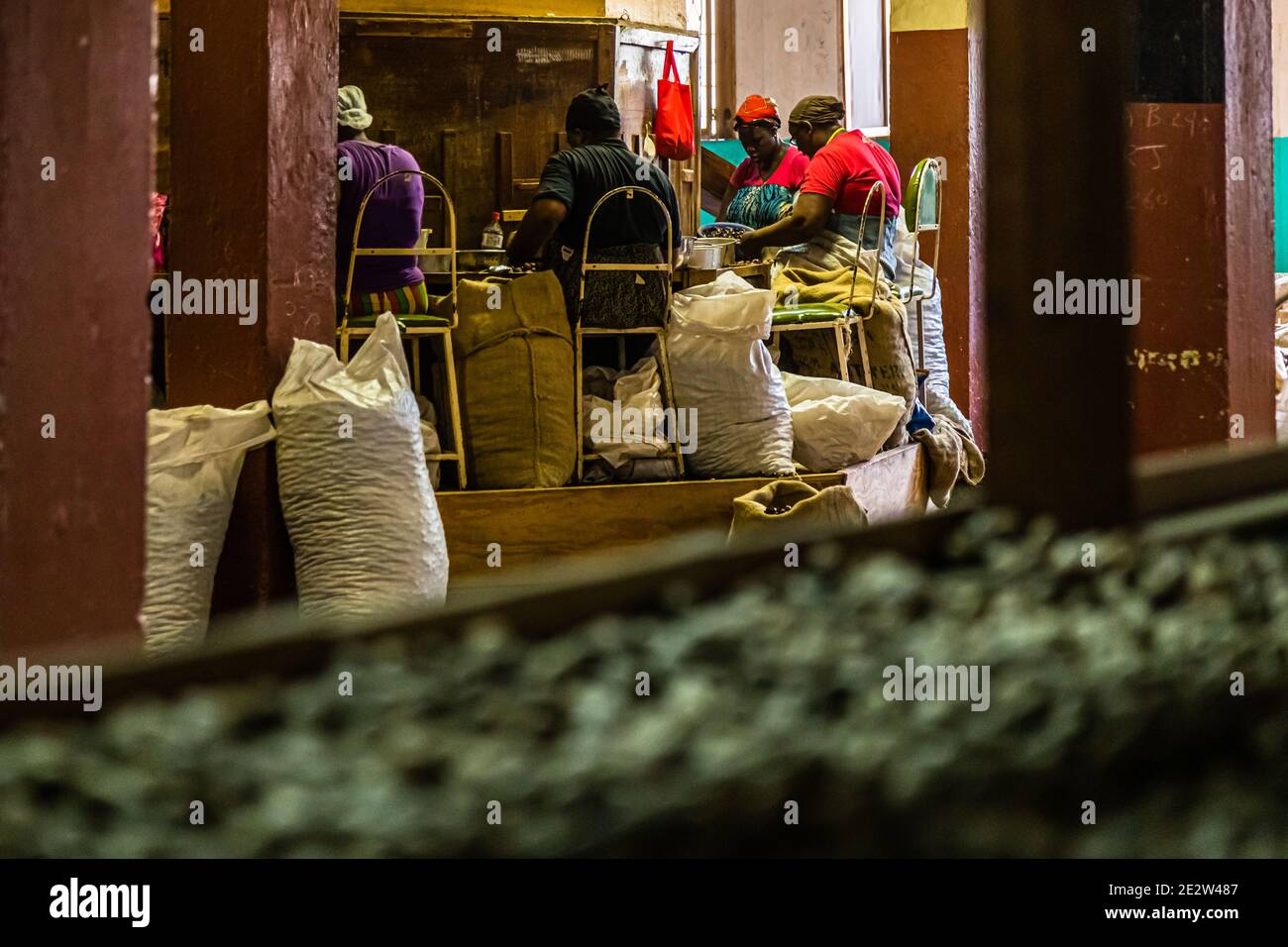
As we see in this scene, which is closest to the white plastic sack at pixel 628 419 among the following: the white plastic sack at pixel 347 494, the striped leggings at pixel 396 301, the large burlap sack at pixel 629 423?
the large burlap sack at pixel 629 423

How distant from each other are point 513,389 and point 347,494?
1.01m

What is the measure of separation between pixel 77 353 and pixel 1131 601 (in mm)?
1249

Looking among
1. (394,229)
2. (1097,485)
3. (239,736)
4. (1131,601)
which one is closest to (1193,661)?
(1131,601)

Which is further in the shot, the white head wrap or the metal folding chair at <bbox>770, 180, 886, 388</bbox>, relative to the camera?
the metal folding chair at <bbox>770, 180, 886, 388</bbox>

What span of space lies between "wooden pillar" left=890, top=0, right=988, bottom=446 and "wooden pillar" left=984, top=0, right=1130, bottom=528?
5884 mm

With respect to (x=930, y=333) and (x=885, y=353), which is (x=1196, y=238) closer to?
(x=885, y=353)

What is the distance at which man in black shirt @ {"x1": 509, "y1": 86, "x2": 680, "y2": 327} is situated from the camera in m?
4.27

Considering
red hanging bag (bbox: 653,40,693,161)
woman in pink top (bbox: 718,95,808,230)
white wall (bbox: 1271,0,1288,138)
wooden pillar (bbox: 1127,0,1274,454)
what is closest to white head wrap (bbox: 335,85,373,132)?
woman in pink top (bbox: 718,95,808,230)

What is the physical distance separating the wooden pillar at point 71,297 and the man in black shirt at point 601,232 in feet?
8.22

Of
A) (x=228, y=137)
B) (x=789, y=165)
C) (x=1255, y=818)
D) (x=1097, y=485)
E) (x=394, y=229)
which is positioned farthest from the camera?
(x=789, y=165)

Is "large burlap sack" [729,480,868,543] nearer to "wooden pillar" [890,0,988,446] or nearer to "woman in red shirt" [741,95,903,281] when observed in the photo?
"woman in red shirt" [741,95,903,281]

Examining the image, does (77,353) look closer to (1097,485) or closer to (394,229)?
(1097,485)
